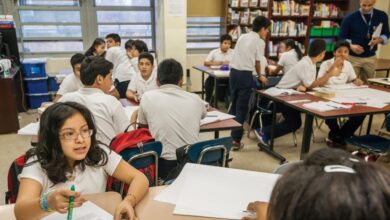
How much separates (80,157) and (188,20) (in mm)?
5117

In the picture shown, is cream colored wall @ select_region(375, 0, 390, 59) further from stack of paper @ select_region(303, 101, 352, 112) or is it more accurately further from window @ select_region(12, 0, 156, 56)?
window @ select_region(12, 0, 156, 56)

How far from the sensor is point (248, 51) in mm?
3682

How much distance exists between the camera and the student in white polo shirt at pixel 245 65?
12.0ft

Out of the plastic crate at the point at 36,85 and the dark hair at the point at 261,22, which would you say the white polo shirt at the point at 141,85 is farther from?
the plastic crate at the point at 36,85

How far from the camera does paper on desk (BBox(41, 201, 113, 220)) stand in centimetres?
113

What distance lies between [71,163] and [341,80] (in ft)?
11.4

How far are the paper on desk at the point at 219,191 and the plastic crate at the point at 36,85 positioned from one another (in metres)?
4.40

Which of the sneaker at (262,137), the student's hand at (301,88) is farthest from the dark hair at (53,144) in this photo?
the sneaker at (262,137)

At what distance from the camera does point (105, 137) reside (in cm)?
215

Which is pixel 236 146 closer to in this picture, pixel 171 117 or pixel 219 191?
pixel 171 117

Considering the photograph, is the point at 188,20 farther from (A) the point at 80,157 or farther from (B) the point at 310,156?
(B) the point at 310,156

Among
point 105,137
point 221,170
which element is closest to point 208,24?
point 105,137

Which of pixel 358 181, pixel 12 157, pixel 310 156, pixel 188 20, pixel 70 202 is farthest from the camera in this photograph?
pixel 188 20

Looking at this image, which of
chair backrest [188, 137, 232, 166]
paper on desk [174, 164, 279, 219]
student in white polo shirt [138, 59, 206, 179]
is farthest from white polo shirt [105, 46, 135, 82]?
paper on desk [174, 164, 279, 219]
